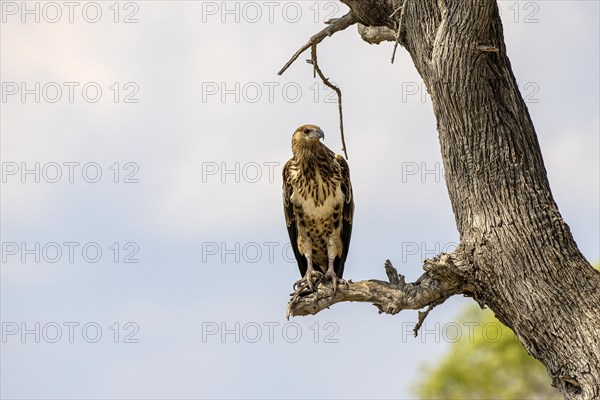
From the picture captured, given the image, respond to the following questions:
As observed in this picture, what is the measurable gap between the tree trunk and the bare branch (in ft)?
3.15

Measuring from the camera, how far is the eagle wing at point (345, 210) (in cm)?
840

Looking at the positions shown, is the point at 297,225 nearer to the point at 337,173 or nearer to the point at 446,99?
the point at 337,173

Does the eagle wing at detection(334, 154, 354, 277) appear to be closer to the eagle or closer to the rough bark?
the eagle

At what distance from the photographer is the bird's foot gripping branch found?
266 inches

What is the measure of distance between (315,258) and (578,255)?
2595 mm

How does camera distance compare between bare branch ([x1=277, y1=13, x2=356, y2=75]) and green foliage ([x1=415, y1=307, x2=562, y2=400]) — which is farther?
green foliage ([x1=415, y1=307, x2=562, y2=400])

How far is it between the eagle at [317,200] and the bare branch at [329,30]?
818 mm

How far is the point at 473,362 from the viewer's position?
20859 mm

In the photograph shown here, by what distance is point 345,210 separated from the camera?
332 inches

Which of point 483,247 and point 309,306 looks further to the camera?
point 309,306

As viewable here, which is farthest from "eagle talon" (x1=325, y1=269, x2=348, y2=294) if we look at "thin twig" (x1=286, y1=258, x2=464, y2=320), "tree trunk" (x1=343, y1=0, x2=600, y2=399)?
"tree trunk" (x1=343, y1=0, x2=600, y2=399)

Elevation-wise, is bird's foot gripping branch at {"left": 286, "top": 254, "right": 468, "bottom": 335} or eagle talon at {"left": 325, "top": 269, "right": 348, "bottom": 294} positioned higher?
eagle talon at {"left": 325, "top": 269, "right": 348, "bottom": 294}

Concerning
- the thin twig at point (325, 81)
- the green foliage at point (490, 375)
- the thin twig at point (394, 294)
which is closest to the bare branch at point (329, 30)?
the thin twig at point (325, 81)

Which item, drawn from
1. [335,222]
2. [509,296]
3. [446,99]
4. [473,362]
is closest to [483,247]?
[509,296]
